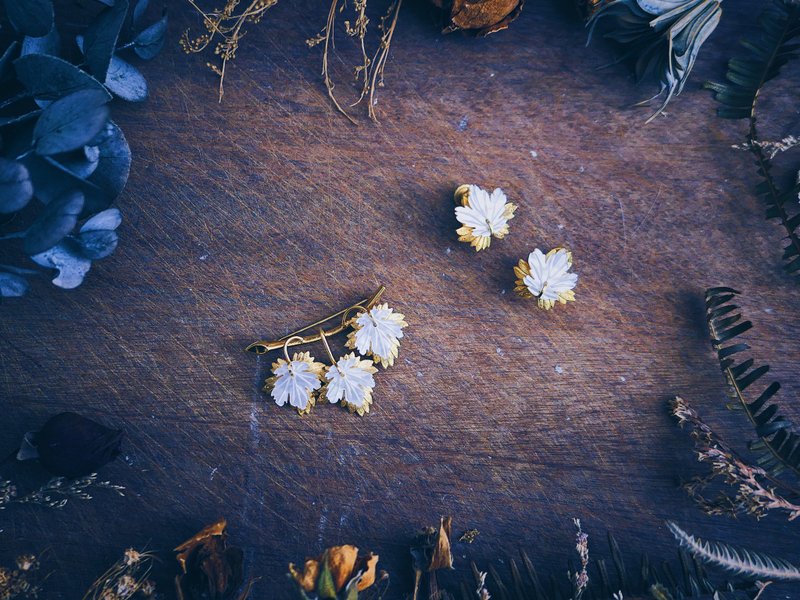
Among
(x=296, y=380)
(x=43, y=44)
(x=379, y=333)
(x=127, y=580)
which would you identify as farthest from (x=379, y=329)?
(x=43, y=44)

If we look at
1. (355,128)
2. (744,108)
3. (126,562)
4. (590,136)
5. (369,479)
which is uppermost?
(744,108)

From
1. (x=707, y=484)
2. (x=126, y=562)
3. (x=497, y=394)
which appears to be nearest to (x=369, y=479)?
(x=497, y=394)

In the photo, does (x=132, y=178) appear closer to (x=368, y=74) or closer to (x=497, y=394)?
(x=368, y=74)

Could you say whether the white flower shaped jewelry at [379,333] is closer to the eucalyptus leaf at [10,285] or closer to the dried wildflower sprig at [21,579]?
the eucalyptus leaf at [10,285]

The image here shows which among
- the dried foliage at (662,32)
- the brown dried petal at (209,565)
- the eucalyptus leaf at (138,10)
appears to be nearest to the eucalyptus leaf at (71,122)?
the eucalyptus leaf at (138,10)

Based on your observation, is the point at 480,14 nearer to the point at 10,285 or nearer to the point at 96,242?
the point at 96,242

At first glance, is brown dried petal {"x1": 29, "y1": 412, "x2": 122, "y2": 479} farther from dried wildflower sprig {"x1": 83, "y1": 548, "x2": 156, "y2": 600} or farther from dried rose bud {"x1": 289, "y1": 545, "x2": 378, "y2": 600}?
dried rose bud {"x1": 289, "y1": 545, "x2": 378, "y2": 600}
